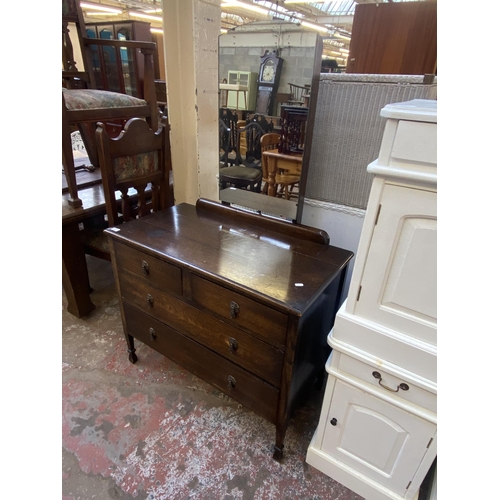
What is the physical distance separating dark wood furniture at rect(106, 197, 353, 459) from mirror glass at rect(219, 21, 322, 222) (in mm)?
157

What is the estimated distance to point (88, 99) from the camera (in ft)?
5.82

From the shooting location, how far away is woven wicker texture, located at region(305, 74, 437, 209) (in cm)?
108

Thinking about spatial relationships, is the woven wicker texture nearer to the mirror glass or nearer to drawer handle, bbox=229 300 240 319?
A: the mirror glass

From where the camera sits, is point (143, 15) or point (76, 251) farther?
point (143, 15)

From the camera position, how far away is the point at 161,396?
145cm

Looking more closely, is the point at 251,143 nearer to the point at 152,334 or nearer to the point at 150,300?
the point at 150,300

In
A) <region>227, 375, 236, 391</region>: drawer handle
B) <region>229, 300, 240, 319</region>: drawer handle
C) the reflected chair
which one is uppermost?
the reflected chair

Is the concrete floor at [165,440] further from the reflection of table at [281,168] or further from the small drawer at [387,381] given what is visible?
the reflection of table at [281,168]

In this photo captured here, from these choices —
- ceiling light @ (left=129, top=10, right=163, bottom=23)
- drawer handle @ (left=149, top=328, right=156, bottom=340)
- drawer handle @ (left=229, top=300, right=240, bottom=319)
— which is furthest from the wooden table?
ceiling light @ (left=129, top=10, right=163, bottom=23)

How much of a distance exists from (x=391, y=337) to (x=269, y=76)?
1.04 metres

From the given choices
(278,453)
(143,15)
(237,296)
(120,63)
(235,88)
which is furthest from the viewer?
(143,15)

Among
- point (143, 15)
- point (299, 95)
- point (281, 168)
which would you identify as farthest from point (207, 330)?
point (143, 15)

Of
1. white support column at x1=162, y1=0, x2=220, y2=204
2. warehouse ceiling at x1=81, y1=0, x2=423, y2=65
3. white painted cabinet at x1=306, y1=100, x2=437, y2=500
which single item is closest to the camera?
white painted cabinet at x1=306, y1=100, x2=437, y2=500
